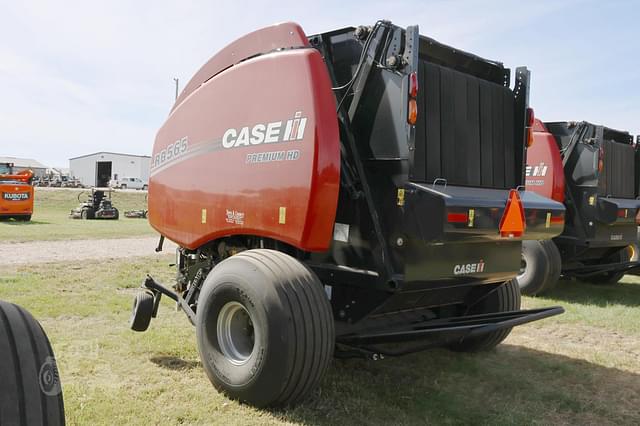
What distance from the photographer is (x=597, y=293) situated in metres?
8.66

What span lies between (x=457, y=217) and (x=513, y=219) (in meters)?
0.54

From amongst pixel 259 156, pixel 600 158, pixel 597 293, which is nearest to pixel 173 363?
pixel 259 156

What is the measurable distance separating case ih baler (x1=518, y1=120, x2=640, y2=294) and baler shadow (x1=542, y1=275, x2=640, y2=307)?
13.2 inches

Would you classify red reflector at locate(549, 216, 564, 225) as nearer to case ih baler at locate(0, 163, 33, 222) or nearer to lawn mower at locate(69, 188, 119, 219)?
case ih baler at locate(0, 163, 33, 222)

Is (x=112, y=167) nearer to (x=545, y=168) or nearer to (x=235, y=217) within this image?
(x=545, y=168)

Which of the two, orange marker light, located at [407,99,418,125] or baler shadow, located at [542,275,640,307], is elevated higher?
orange marker light, located at [407,99,418,125]

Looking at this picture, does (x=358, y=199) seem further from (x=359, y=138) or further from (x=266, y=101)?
(x=266, y=101)

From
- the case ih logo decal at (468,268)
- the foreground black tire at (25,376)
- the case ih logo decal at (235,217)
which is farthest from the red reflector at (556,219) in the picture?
the foreground black tire at (25,376)

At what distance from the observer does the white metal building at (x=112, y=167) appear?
221 ft

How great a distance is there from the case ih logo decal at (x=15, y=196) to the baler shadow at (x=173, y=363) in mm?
17368

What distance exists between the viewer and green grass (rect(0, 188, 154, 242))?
14.4 metres

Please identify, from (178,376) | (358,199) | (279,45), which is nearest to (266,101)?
(279,45)

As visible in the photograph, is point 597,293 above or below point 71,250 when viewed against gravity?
below

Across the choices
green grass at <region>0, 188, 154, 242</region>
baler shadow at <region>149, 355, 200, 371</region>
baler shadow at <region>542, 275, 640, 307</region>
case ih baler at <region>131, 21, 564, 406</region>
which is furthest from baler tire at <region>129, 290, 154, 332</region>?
green grass at <region>0, 188, 154, 242</region>
